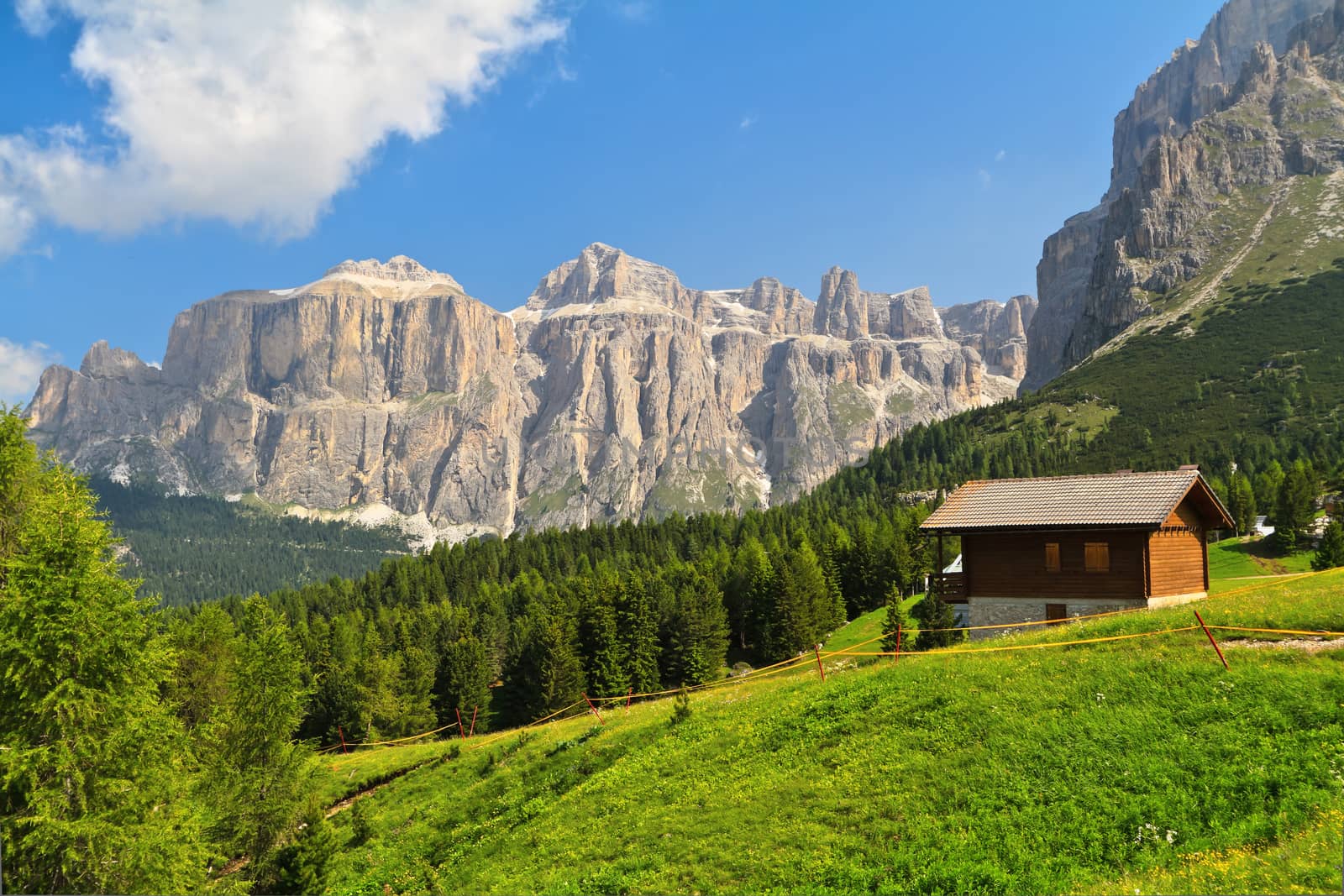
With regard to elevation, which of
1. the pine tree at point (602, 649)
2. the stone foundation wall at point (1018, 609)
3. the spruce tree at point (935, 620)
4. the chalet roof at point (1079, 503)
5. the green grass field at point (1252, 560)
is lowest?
the pine tree at point (602, 649)

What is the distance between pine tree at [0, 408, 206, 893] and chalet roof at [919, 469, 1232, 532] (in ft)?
102

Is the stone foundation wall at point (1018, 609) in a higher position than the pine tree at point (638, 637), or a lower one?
higher

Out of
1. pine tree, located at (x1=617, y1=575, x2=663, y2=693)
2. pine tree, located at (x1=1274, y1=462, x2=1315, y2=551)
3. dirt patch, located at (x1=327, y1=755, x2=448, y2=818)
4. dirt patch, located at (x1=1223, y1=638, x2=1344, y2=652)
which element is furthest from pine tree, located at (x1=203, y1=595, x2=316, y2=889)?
pine tree, located at (x1=1274, y1=462, x2=1315, y2=551)

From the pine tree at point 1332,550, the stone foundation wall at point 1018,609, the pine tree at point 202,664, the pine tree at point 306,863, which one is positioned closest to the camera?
the pine tree at point 306,863

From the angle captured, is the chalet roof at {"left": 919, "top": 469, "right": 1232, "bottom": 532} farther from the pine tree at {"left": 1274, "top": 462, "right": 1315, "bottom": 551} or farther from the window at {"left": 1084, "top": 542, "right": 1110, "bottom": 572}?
the pine tree at {"left": 1274, "top": 462, "right": 1315, "bottom": 551}

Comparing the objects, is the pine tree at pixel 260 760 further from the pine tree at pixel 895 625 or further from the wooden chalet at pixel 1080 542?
the wooden chalet at pixel 1080 542

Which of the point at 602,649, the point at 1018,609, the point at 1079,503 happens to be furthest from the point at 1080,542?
the point at 602,649

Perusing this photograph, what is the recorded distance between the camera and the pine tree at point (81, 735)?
16719 millimetres

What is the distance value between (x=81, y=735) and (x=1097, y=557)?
36.7 metres

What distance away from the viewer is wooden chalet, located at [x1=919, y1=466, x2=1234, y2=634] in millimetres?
33281

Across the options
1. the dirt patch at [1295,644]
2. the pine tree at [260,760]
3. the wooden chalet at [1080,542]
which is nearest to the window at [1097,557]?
the wooden chalet at [1080,542]

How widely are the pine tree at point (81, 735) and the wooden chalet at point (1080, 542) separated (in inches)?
1225

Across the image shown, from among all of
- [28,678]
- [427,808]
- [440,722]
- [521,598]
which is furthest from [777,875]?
[521,598]

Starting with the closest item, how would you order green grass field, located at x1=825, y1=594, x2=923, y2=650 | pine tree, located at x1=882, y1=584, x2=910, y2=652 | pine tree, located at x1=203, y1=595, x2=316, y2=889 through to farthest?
1. pine tree, located at x1=203, y1=595, x2=316, y2=889
2. pine tree, located at x1=882, y1=584, x2=910, y2=652
3. green grass field, located at x1=825, y1=594, x2=923, y2=650
